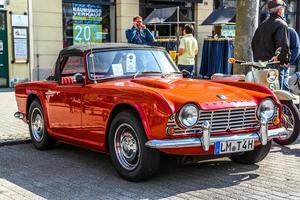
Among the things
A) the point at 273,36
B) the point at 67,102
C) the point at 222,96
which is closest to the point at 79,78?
the point at 67,102

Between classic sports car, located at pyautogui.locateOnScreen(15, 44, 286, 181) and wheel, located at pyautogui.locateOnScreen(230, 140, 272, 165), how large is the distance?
0.01 metres

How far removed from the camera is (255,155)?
5996mm

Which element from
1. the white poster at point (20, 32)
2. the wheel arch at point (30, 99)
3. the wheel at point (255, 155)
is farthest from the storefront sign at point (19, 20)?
the wheel at point (255, 155)

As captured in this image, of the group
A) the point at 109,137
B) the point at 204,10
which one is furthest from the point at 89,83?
the point at 204,10

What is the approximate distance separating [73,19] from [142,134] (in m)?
11.1

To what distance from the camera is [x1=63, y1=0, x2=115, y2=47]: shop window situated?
15570 millimetres

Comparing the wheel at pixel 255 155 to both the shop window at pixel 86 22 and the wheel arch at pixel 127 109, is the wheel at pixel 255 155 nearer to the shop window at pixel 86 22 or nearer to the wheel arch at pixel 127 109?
the wheel arch at pixel 127 109

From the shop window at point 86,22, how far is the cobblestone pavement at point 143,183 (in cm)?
908

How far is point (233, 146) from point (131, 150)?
3.55 feet

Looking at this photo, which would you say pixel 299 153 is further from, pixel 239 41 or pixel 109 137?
pixel 239 41

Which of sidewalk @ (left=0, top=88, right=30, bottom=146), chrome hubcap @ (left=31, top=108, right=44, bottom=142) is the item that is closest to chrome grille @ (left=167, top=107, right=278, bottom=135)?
chrome hubcap @ (left=31, top=108, right=44, bottom=142)

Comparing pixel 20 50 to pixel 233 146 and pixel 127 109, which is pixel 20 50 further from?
pixel 233 146

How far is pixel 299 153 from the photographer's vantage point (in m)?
6.69

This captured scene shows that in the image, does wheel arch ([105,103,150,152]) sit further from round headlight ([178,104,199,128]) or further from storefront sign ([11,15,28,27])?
storefront sign ([11,15,28,27])
